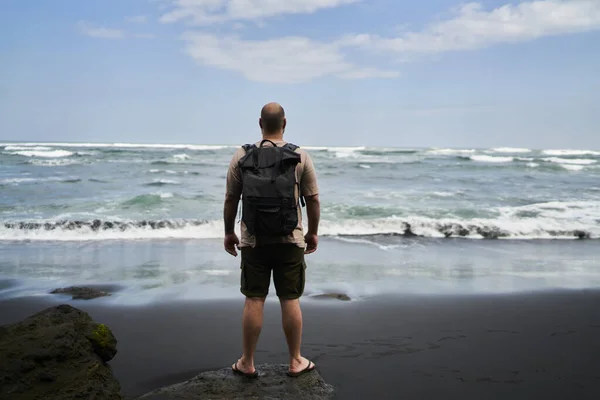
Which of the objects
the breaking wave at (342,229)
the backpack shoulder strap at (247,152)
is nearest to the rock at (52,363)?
the backpack shoulder strap at (247,152)

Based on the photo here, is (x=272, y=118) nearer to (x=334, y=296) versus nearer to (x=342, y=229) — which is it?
(x=334, y=296)

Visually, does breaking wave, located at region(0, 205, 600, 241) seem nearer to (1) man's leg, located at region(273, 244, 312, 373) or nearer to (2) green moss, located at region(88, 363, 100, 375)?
(1) man's leg, located at region(273, 244, 312, 373)

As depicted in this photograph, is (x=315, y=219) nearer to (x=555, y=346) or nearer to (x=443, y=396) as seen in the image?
(x=443, y=396)

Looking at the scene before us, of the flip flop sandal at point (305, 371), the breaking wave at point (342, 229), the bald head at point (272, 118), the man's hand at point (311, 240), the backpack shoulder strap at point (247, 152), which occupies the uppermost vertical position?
the bald head at point (272, 118)

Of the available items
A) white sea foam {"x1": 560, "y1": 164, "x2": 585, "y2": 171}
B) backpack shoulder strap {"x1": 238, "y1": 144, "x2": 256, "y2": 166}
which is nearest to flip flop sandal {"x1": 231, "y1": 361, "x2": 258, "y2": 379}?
backpack shoulder strap {"x1": 238, "y1": 144, "x2": 256, "y2": 166}

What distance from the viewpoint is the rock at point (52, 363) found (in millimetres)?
2875

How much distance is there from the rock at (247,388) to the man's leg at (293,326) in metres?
0.09

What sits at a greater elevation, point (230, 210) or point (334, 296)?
point (230, 210)

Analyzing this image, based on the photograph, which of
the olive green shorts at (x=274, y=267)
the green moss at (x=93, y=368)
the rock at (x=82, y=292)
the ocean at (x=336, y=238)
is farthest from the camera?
the ocean at (x=336, y=238)

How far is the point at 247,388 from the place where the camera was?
3482 mm

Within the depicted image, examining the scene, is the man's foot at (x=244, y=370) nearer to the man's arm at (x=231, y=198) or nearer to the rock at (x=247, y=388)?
the rock at (x=247, y=388)

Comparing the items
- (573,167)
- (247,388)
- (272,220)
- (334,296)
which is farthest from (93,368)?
(573,167)

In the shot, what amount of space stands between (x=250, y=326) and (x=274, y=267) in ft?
1.43

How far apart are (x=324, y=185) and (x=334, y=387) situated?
57.2 ft
